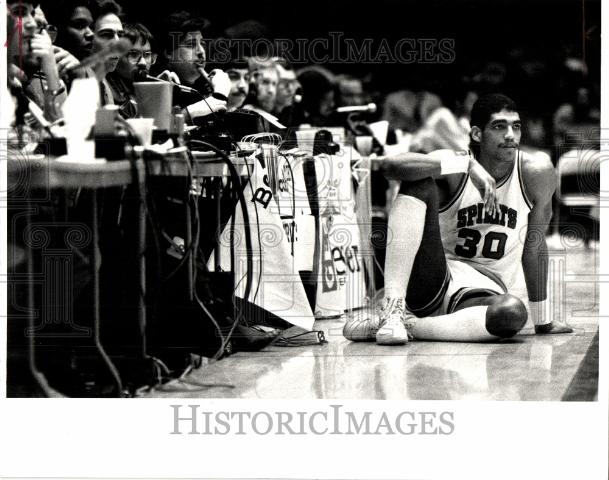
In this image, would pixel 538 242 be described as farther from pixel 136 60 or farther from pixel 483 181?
pixel 136 60

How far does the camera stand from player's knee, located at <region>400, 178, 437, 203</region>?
404 centimetres

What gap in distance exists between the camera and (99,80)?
11.2ft

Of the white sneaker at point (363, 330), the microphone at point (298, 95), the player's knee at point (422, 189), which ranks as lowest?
the white sneaker at point (363, 330)

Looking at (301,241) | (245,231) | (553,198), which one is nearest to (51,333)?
(245,231)

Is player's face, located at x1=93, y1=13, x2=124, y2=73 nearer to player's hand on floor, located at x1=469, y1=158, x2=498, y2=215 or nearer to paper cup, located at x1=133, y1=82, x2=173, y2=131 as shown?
paper cup, located at x1=133, y1=82, x2=173, y2=131

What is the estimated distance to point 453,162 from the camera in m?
3.98

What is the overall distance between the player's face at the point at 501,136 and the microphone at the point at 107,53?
1.26m

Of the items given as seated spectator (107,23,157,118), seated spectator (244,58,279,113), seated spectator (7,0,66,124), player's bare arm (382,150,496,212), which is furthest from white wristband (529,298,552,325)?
seated spectator (7,0,66,124)

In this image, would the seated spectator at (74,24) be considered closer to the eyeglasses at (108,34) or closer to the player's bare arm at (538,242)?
the eyeglasses at (108,34)

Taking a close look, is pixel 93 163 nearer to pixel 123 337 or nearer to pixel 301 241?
pixel 123 337

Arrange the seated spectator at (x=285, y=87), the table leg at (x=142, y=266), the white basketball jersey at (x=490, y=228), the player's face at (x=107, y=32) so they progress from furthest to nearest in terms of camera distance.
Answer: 1. the white basketball jersey at (x=490, y=228)
2. the seated spectator at (x=285, y=87)
3. the player's face at (x=107, y=32)
4. the table leg at (x=142, y=266)

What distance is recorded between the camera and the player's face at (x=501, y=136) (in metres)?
3.77

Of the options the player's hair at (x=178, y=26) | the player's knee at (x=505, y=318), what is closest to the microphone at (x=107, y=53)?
the player's hair at (x=178, y=26)

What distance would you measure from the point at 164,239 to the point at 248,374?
0.53 meters
